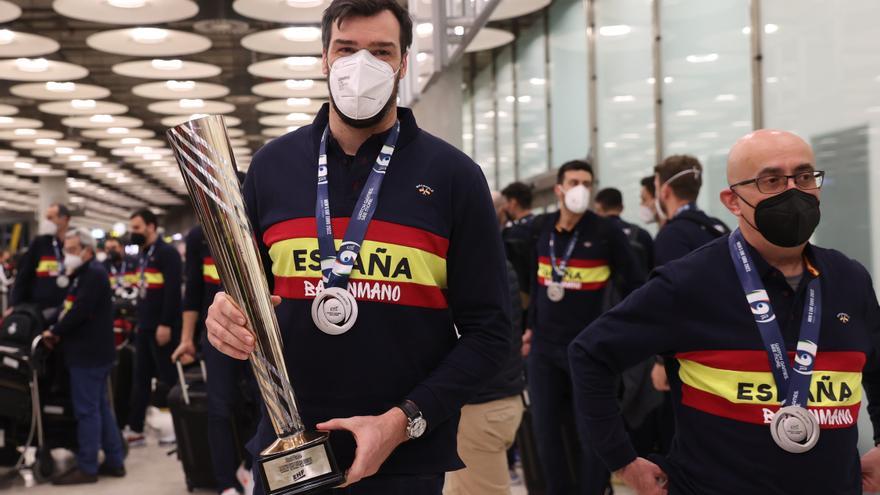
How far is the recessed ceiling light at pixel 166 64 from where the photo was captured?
575 inches

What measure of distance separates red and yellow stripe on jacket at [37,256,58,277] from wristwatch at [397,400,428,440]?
6711 mm

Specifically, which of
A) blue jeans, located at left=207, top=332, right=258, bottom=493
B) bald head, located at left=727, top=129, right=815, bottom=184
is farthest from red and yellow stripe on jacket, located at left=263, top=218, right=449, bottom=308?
blue jeans, located at left=207, top=332, right=258, bottom=493

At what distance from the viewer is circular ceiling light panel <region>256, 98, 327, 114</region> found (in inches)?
710

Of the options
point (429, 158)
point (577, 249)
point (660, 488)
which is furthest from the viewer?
point (577, 249)

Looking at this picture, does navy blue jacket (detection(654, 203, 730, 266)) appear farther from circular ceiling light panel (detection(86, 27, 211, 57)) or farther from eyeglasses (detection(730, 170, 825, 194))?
circular ceiling light panel (detection(86, 27, 211, 57))

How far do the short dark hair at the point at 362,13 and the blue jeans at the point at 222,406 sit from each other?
13.3 ft

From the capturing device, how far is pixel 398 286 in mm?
1780

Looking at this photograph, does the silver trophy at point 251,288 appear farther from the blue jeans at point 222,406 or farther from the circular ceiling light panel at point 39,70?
the circular ceiling light panel at point 39,70

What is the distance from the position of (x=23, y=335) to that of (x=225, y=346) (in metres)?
5.83

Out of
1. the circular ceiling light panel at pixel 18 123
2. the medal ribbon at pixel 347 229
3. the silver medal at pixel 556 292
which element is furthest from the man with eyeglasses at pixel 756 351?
the circular ceiling light panel at pixel 18 123

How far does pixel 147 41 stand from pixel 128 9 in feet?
7.03

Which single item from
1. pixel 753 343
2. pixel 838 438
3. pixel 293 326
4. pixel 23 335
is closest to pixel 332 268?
pixel 293 326

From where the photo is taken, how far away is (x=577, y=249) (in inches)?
206

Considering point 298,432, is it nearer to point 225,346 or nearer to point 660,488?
point 225,346
